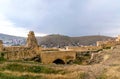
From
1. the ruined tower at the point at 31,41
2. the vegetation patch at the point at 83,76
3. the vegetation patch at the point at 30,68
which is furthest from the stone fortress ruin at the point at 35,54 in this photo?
the vegetation patch at the point at 83,76

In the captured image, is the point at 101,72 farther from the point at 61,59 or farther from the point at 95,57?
the point at 61,59

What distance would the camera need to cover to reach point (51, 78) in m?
23.4

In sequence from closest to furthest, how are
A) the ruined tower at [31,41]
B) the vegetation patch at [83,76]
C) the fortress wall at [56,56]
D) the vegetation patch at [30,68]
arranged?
the vegetation patch at [83,76]
the vegetation patch at [30,68]
the fortress wall at [56,56]
the ruined tower at [31,41]

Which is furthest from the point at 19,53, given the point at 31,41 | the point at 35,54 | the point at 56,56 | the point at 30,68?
the point at 30,68

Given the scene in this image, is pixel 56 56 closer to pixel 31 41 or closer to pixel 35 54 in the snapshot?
pixel 35 54

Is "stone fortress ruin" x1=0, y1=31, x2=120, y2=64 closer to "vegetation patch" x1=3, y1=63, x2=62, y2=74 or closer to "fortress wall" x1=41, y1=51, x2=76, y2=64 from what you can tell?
"fortress wall" x1=41, y1=51, x2=76, y2=64

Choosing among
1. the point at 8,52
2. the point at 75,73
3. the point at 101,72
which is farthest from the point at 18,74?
the point at 8,52

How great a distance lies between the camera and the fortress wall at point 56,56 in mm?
42906

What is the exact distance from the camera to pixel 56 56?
43.9 meters

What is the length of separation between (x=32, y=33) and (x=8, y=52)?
7.03 meters

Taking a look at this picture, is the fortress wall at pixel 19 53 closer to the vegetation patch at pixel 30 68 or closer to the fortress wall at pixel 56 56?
the fortress wall at pixel 56 56

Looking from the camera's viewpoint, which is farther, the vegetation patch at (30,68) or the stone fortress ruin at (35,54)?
the stone fortress ruin at (35,54)

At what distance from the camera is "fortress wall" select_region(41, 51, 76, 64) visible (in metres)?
42.9

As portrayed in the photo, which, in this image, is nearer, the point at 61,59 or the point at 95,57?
the point at 95,57
